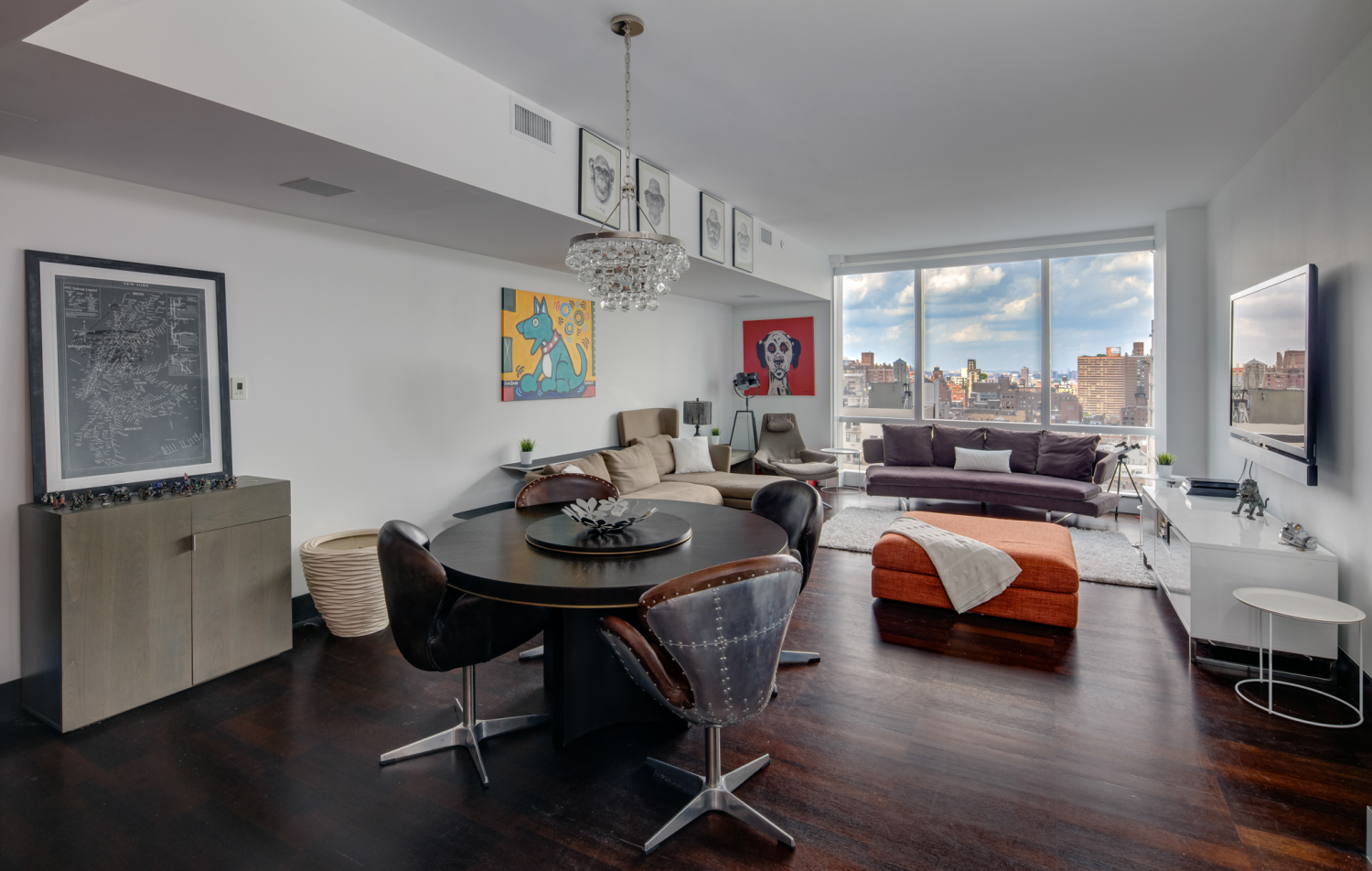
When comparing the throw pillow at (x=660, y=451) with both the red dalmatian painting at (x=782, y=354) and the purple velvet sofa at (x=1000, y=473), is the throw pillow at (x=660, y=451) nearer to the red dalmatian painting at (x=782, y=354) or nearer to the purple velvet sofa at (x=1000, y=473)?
the purple velvet sofa at (x=1000, y=473)

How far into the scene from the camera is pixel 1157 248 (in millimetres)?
6441

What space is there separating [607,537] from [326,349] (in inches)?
91.7

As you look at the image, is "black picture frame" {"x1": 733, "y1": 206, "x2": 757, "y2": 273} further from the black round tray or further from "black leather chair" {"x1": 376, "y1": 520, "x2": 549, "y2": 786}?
"black leather chair" {"x1": 376, "y1": 520, "x2": 549, "y2": 786}

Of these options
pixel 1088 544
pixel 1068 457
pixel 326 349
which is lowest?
pixel 1088 544

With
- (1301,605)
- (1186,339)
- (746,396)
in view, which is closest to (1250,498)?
(1301,605)

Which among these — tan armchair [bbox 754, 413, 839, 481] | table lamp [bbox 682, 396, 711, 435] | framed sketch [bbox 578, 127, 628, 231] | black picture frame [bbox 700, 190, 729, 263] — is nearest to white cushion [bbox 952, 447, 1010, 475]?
tan armchair [bbox 754, 413, 839, 481]

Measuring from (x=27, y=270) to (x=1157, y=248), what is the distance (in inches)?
323

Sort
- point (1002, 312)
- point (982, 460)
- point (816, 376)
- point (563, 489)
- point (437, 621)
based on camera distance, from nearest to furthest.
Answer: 1. point (437, 621)
2. point (563, 489)
3. point (982, 460)
4. point (1002, 312)
5. point (816, 376)

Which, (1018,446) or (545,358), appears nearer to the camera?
(545,358)

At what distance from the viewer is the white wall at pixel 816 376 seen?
830cm

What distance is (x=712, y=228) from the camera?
520 centimetres

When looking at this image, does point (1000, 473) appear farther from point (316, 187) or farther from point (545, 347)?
point (316, 187)

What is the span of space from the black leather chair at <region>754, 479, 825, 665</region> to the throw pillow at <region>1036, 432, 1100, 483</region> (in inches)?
170

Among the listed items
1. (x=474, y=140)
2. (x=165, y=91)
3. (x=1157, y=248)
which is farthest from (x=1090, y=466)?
(x=165, y=91)
